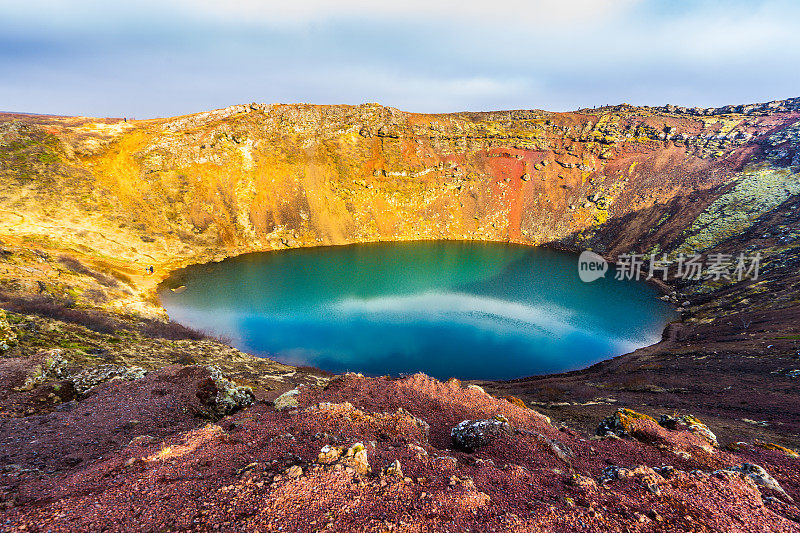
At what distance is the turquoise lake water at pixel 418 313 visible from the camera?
100 ft

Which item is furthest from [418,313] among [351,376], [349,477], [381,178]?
[381,178]

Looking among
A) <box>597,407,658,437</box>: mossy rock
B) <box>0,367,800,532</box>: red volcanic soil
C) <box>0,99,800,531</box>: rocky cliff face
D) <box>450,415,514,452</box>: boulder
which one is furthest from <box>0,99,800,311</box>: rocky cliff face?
<box>597,407,658,437</box>: mossy rock

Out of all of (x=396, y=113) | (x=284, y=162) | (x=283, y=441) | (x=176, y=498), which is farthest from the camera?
(x=396, y=113)

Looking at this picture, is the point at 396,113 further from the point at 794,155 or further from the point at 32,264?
the point at 794,155

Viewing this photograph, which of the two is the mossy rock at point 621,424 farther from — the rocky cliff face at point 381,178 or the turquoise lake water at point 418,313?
the rocky cliff face at point 381,178

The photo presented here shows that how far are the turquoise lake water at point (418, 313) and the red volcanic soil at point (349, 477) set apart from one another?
665 inches

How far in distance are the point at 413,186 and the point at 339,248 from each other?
26577 millimetres

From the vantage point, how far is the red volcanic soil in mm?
6801

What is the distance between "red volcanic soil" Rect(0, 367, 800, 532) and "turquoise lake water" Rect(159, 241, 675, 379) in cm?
1690

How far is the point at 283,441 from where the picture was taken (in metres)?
9.88

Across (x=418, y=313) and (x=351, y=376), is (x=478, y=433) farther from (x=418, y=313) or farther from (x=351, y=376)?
(x=418, y=313)

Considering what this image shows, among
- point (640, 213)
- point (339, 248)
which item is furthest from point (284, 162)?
point (640, 213)

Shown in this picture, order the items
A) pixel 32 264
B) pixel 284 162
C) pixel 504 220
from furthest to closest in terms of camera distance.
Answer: pixel 504 220 < pixel 284 162 < pixel 32 264

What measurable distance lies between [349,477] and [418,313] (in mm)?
31610
